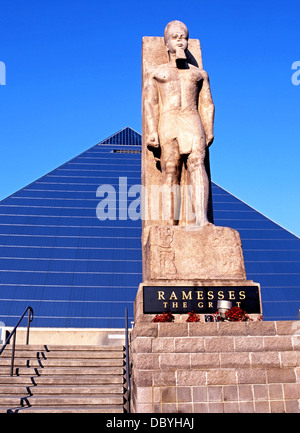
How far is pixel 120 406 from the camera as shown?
20.6ft

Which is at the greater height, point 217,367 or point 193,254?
point 193,254

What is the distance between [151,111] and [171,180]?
3.99 ft

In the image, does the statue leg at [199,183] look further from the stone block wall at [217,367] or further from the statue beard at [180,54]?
the stone block wall at [217,367]

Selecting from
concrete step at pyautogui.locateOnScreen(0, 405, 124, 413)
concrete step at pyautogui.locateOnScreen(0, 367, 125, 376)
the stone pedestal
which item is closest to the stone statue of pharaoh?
the stone pedestal

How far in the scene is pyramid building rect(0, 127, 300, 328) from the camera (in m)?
20.1

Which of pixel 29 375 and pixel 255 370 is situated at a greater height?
pixel 29 375

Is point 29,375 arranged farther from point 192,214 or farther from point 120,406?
point 192,214

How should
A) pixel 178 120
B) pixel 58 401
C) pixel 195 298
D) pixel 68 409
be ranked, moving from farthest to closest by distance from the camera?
1. pixel 178 120
2. pixel 195 298
3. pixel 58 401
4. pixel 68 409

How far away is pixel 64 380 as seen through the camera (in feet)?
23.1

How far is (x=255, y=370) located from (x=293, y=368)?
414 millimetres

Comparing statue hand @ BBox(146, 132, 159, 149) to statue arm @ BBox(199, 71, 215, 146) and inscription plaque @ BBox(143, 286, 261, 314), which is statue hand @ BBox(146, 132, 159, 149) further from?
inscription plaque @ BBox(143, 286, 261, 314)

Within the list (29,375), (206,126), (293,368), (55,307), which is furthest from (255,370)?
(55,307)

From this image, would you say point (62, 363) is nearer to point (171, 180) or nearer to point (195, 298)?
point (195, 298)

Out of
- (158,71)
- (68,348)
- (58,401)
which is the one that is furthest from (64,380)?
(158,71)
